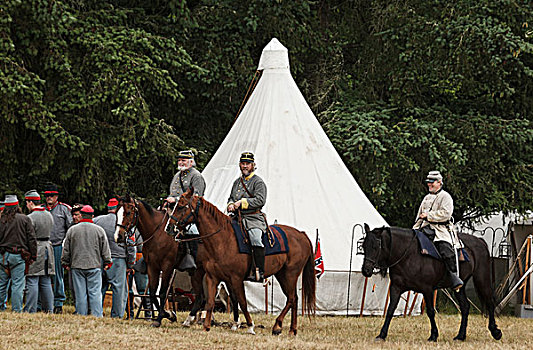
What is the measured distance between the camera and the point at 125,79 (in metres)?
15.3

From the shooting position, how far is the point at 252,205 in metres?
10.1

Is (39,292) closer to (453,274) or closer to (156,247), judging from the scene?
(156,247)

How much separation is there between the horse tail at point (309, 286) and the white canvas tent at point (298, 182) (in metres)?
2.26

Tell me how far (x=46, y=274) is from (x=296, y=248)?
367 cm

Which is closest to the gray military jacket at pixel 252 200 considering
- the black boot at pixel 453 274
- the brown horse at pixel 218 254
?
the brown horse at pixel 218 254

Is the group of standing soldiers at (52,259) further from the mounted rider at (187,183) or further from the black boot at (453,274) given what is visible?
the black boot at (453,274)

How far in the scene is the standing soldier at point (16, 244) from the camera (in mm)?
11008

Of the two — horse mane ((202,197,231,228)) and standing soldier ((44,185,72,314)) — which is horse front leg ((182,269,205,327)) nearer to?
horse mane ((202,197,231,228))

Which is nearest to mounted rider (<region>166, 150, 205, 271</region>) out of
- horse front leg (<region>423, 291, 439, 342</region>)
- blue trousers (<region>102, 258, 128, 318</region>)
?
blue trousers (<region>102, 258, 128, 318</region>)

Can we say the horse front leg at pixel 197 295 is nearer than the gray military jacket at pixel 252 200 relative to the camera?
No

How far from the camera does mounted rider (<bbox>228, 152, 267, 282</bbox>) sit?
10.0 metres

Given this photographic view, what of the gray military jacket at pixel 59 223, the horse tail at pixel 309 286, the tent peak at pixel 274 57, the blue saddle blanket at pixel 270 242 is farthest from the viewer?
the tent peak at pixel 274 57

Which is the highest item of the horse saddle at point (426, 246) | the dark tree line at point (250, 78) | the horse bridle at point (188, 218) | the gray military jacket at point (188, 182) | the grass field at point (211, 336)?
the dark tree line at point (250, 78)

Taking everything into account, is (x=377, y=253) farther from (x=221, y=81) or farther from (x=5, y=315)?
(x=221, y=81)
